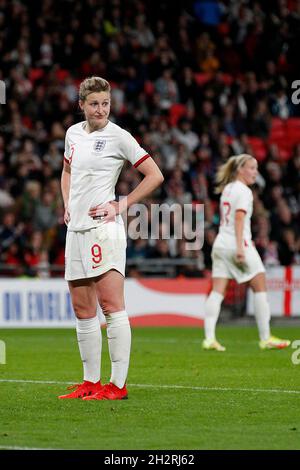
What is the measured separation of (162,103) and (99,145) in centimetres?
1595

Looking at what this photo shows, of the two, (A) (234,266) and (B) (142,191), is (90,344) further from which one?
(A) (234,266)

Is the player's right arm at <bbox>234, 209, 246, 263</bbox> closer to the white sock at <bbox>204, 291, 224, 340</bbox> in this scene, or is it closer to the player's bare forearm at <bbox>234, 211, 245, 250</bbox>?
the player's bare forearm at <bbox>234, 211, 245, 250</bbox>

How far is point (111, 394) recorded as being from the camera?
8805 mm

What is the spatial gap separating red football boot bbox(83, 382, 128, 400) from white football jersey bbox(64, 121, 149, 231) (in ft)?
4.27

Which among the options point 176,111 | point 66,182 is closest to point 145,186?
A: point 66,182

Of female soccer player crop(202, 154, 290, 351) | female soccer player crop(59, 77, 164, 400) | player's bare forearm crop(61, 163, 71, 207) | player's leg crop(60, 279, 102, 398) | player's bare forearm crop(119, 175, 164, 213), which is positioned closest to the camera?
player's bare forearm crop(119, 175, 164, 213)

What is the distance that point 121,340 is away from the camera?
878 centimetres

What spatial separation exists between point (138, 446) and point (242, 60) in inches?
844

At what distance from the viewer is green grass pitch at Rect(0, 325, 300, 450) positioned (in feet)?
22.4

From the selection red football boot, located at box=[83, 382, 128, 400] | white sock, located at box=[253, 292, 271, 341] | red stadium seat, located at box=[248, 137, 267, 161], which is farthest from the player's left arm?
red stadium seat, located at box=[248, 137, 267, 161]

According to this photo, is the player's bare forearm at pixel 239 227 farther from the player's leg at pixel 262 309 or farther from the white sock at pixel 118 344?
the white sock at pixel 118 344

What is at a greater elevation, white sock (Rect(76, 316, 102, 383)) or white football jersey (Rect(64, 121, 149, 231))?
white football jersey (Rect(64, 121, 149, 231))

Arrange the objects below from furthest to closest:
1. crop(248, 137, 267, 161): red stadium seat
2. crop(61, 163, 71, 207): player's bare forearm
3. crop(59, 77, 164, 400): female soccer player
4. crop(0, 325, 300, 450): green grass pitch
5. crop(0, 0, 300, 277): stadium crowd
A: 1. crop(248, 137, 267, 161): red stadium seat
2. crop(0, 0, 300, 277): stadium crowd
3. crop(61, 163, 71, 207): player's bare forearm
4. crop(59, 77, 164, 400): female soccer player
5. crop(0, 325, 300, 450): green grass pitch

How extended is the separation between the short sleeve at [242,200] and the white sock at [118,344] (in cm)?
505
